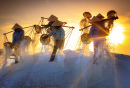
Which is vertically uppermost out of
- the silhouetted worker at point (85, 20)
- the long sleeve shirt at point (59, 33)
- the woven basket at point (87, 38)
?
the silhouetted worker at point (85, 20)

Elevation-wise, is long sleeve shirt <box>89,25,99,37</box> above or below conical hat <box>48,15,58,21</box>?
below

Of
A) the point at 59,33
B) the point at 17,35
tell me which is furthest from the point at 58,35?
the point at 17,35

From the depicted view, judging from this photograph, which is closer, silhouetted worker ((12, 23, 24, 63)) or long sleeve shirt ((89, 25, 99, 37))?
long sleeve shirt ((89, 25, 99, 37))

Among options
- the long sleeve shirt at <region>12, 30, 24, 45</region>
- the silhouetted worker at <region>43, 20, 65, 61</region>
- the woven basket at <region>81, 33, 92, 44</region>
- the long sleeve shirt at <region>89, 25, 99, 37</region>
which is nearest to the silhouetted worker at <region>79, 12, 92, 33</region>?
the long sleeve shirt at <region>89, 25, 99, 37</region>

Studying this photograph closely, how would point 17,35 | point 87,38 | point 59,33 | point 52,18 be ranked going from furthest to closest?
point 17,35 → point 52,18 → point 59,33 → point 87,38

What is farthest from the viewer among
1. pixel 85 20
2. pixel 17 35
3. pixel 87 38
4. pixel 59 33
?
pixel 85 20

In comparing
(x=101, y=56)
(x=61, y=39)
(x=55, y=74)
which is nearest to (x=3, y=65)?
(x=55, y=74)

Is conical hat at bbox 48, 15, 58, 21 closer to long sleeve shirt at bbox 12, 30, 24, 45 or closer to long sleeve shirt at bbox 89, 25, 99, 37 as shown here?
long sleeve shirt at bbox 12, 30, 24, 45

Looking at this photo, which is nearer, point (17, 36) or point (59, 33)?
point (59, 33)

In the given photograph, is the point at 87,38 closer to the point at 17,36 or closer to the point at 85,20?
the point at 85,20

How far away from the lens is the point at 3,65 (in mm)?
6930

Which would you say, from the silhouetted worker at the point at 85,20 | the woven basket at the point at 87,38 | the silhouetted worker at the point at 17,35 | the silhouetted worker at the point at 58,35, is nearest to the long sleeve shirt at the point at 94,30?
the woven basket at the point at 87,38

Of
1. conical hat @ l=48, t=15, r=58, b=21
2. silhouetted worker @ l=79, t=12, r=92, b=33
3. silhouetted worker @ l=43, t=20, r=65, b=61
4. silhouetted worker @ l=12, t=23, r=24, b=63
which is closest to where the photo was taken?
silhouetted worker @ l=43, t=20, r=65, b=61

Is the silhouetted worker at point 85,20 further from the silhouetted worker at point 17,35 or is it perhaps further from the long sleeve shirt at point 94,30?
the silhouetted worker at point 17,35
